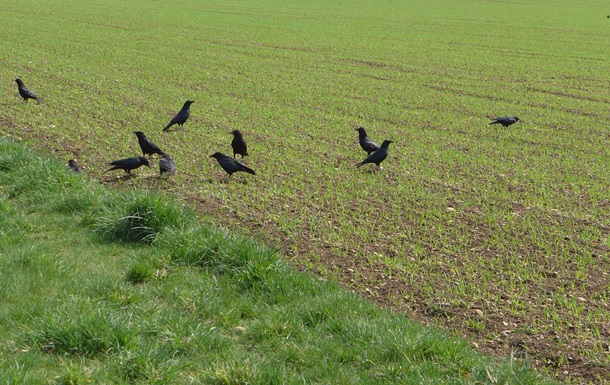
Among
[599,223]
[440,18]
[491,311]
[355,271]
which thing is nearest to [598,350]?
[491,311]

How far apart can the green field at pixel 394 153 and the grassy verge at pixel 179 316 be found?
0.76m

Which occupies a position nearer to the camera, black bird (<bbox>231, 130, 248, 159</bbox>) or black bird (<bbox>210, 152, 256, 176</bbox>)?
black bird (<bbox>210, 152, 256, 176</bbox>)

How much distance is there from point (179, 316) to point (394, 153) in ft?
27.1

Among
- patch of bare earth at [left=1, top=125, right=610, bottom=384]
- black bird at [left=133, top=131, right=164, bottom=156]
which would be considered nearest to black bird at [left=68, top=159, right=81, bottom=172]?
black bird at [left=133, top=131, right=164, bottom=156]

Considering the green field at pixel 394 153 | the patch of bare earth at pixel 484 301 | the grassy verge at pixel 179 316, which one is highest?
the grassy verge at pixel 179 316

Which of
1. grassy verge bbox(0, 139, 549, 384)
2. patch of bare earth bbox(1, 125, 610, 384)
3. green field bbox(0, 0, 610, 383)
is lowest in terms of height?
green field bbox(0, 0, 610, 383)

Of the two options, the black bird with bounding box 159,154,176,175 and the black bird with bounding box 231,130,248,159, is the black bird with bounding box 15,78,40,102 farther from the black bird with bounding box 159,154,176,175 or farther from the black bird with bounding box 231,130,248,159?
the black bird with bounding box 159,154,176,175

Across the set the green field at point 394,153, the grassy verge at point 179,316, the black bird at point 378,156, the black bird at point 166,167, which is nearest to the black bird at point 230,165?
the green field at point 394,153

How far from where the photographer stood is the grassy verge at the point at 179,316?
18.0ft

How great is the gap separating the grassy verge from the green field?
76 cm

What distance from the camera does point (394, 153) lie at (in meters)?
13.9

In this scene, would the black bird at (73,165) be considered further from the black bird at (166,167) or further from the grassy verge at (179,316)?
the grassy verge at (179,316)

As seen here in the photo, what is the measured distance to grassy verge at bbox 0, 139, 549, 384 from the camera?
548cm

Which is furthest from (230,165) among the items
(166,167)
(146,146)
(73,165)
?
(73,165)
